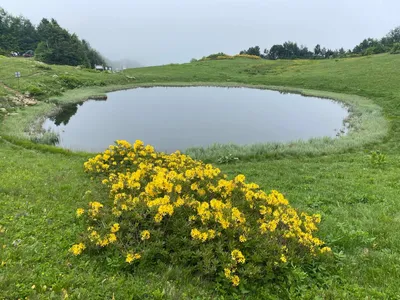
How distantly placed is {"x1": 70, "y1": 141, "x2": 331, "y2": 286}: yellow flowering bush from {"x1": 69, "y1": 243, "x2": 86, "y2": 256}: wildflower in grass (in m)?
0.01

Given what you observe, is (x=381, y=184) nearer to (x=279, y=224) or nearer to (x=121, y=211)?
(x=279, y=224)

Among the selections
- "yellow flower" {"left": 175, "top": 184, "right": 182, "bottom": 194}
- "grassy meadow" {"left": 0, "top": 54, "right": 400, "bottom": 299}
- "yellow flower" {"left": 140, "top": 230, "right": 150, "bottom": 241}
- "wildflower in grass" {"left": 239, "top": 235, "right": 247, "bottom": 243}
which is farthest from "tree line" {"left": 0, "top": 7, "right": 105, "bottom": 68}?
"wildflower in grass" {"left": 239, "top": 235, "right": 247, "bottom": 243}

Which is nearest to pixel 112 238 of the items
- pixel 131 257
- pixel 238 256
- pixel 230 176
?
pixel 131 257

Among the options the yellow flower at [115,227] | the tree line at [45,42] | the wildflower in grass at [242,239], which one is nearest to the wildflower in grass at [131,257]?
the yellow flower at [115,227]

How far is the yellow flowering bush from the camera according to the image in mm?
4465

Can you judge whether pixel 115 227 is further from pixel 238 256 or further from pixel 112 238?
pixel 238 256

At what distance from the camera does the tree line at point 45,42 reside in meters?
63.0

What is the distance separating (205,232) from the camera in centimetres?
468

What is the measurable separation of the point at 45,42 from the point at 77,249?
2984 inches

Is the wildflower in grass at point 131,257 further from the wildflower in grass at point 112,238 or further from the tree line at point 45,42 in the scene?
the tree line at point 45,42

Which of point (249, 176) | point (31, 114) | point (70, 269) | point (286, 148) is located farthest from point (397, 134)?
point (31, 114)

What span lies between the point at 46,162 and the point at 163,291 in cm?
777

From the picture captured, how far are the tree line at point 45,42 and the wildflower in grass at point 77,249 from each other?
209ft

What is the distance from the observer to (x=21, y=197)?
21.6ft
